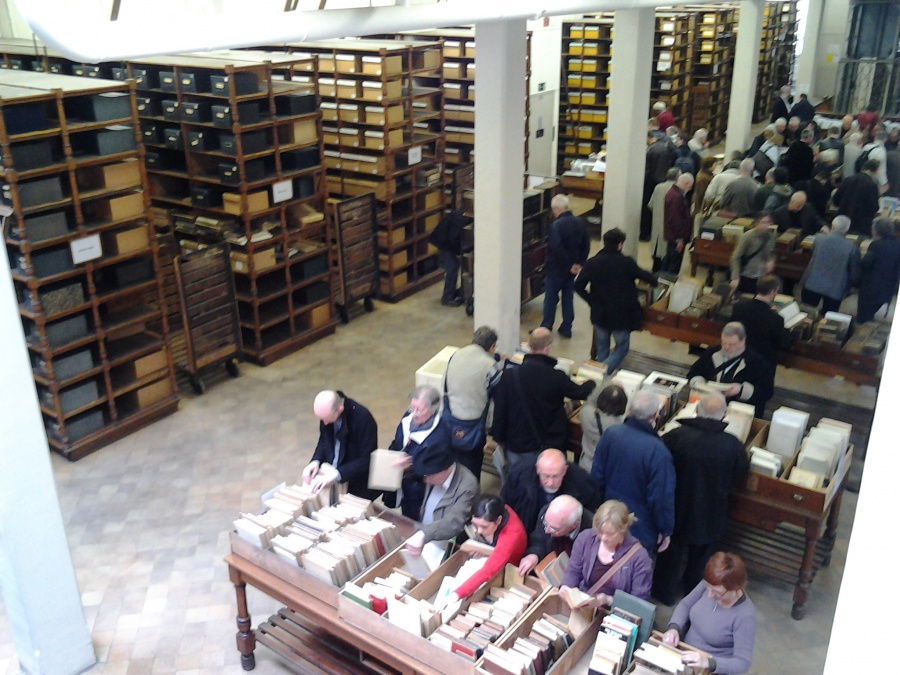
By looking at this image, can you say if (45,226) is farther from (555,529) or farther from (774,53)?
(774,53)

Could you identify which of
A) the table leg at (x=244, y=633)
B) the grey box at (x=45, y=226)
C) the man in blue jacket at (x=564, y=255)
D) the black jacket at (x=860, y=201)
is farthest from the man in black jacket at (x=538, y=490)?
the black jacket at (x=860, y=201)

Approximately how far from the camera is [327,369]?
352 inches

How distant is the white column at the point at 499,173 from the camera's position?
7.51m

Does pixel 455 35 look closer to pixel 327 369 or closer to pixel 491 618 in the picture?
pixel 327 369

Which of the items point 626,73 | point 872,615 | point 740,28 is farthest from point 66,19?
point 740,28

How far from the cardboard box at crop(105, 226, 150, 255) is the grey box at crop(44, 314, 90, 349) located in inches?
26.7

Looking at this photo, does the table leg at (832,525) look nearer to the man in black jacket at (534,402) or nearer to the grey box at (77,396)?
the man in black jacket at (534,402)

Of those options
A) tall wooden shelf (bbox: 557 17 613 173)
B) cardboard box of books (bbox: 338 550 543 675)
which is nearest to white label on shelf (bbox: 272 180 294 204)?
cardboard box of books (bbox: 338 550 543 675)

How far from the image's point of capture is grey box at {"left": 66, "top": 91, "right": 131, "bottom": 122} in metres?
7.02

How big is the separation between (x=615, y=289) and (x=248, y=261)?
3785 mm

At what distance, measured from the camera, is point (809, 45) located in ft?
62.1

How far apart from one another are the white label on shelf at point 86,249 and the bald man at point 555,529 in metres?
4.56

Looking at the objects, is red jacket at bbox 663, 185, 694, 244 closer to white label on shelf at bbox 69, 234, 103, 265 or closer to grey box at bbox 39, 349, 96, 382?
white label on shelf at bbox 69, 234, 103, 265

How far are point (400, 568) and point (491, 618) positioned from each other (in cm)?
67
